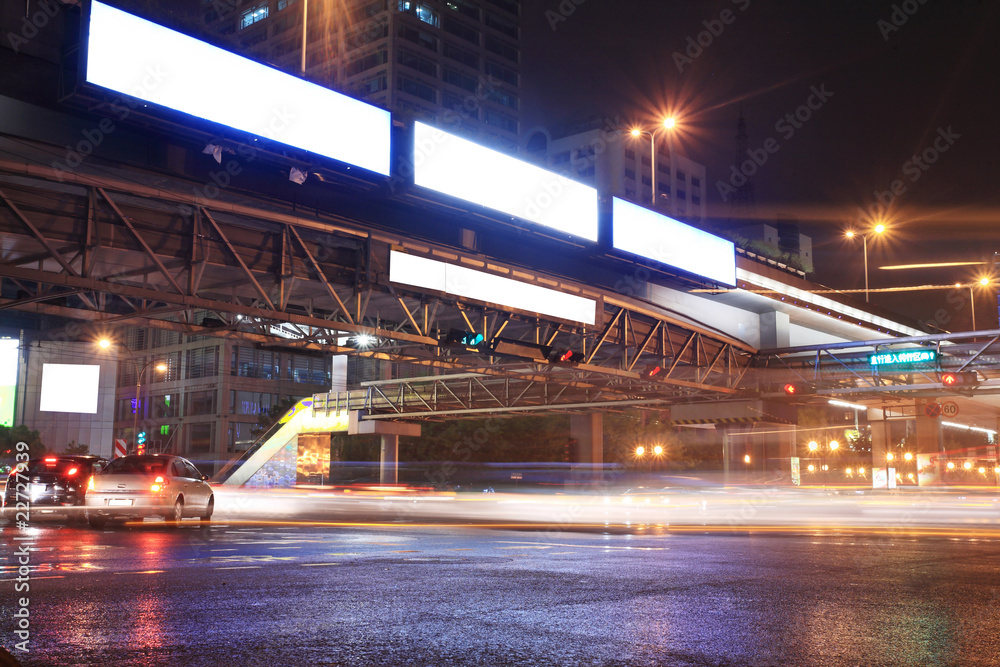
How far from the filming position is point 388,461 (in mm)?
54250

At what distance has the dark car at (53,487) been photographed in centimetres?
1958

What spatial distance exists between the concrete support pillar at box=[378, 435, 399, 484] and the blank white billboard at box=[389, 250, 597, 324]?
1073 inches

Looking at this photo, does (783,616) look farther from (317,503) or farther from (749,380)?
(749,380)

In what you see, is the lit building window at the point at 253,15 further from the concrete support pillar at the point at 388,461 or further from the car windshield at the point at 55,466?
the car windshield at the point at 55,466

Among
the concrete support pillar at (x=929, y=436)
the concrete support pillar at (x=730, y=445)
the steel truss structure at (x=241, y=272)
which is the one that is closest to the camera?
the steel truss structure at (x=241, y=272)

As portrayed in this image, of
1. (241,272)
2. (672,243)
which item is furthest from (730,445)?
(241,272)

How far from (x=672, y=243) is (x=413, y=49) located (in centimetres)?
6373

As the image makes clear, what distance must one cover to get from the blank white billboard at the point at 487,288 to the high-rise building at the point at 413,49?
66.1 meters

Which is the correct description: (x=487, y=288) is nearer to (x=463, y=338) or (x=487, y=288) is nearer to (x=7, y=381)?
(x=463, y=338)

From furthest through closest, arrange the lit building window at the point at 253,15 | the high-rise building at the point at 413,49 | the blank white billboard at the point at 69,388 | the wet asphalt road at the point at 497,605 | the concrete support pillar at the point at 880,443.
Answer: the lit building window at the point at 253,15 < the high-rise building at the point at 413,49 < the concrete support pillar at the point at 880,443 < the blank white billboard at the point at 69,388 < the wet asphalt road at the point at 497,605

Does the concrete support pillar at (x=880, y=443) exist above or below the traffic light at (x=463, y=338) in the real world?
below

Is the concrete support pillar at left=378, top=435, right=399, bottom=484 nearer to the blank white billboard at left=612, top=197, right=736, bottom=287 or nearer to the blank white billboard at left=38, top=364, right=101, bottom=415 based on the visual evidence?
the blank white billboard at left=38, top=364, right=101, bottom=415

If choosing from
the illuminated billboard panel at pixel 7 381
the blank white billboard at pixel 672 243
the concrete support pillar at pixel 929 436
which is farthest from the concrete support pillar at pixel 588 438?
Result: the illuminated billboard panel at pixel 7 381

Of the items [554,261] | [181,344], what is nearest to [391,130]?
[554,261]
